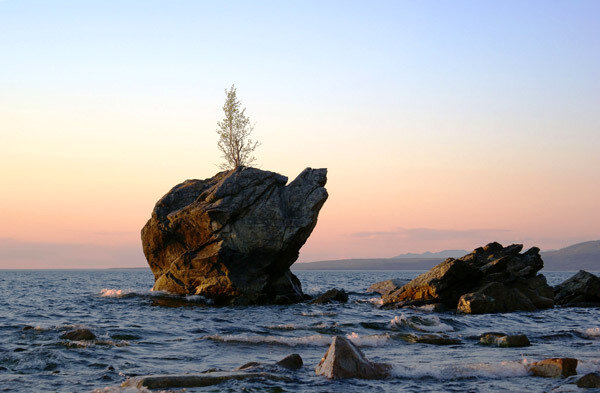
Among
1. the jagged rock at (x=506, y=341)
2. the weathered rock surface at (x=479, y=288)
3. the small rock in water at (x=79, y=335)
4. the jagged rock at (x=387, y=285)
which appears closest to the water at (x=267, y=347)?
the small rock in water at (x=79, y=335)

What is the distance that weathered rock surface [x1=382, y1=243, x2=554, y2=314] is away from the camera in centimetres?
3316

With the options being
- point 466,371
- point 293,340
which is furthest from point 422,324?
point 466,371

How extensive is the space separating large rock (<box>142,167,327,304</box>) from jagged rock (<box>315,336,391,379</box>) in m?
22.6

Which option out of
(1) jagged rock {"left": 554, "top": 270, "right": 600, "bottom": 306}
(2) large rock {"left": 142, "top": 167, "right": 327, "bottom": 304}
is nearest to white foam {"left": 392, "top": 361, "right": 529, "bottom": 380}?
(2) large rock {"left": 142, "top": 167, "right": 327, "bottom": 304}

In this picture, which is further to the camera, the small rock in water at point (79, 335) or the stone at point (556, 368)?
the small rock in water at point (79, 335)

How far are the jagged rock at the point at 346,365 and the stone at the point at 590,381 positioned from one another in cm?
450

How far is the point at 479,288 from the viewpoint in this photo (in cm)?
3472

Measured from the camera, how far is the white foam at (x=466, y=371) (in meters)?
13.9

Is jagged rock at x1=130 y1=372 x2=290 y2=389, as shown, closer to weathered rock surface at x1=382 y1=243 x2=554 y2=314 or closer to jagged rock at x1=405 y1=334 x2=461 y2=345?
jagged rock at x1=405 y1=334 x2=461 y2=345

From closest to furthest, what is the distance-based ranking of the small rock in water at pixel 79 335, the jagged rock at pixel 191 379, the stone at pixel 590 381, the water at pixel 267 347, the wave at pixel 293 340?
the jagged rock at pixel 191 379
the stone at pixel 590 381
the water at pixel 267 347
the small rock in water at pixel 79 335
the wave at pixel 293 340

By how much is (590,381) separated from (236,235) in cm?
2647

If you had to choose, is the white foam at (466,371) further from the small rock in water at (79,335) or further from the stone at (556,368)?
the small rock in water at (79,335)

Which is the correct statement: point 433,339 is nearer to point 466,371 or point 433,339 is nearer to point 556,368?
point 466,371

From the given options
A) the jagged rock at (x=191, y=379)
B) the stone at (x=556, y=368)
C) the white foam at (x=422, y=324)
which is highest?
the jagged rock at (x=191, y=379)
